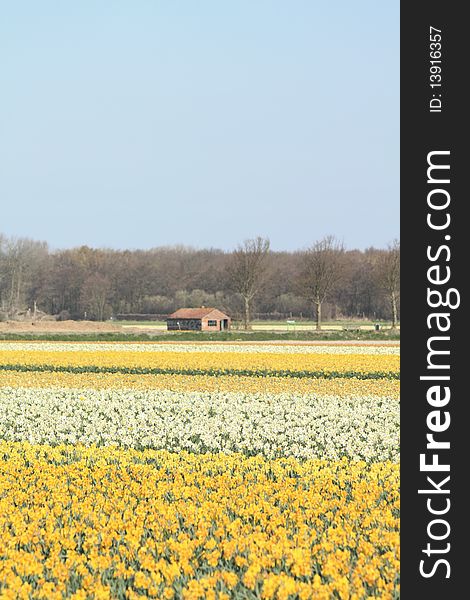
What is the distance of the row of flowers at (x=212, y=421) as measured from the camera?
961cm

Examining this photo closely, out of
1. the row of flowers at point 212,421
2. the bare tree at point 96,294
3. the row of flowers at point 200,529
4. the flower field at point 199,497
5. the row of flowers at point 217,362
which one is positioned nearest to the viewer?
the row of flowers at point 200,529

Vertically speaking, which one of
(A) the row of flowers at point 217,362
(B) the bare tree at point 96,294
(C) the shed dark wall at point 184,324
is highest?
(B) the bare tree at point 96,294

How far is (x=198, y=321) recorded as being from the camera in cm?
6269

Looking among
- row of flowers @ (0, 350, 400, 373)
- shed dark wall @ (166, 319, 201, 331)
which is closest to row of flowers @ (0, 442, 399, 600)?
row of flowers @ (0, 350, 400, 373)

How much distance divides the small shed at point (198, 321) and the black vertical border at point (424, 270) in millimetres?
57855

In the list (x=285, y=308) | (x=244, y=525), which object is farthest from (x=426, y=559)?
(x=285, y=308)

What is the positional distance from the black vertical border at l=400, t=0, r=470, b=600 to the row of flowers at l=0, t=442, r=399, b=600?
0.83 meters

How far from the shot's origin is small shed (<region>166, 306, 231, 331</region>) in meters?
62.7

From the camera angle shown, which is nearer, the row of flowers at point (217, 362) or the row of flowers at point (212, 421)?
the row of flowers at point (212, 421)

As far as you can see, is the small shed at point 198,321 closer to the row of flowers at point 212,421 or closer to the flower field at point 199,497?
the row of flowers at point 212,421

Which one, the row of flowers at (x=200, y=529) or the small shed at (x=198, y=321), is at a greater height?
the small shed at (x=198, y=321)

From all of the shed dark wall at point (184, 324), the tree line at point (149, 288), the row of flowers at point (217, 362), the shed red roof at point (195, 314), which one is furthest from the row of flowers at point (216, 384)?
the tree line at point (149, 288)

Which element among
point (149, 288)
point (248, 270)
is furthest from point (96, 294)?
point (248, 270)

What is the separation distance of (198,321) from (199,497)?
184 feet
